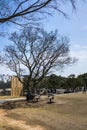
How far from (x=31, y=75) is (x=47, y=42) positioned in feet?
15.7

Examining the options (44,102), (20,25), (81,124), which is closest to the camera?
(20,25)

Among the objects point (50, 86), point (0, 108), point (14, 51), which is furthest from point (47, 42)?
point (50, 86)

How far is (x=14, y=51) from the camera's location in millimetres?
51562

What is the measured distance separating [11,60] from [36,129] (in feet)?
92.5

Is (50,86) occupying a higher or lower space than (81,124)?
higher

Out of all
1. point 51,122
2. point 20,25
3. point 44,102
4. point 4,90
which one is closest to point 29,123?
point 51,122

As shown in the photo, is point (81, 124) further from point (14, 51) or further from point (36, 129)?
point (14, 51)

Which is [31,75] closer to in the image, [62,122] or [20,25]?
[62,122]

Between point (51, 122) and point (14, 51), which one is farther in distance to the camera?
point (14, 51)

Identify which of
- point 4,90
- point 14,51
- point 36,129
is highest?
point 14,51

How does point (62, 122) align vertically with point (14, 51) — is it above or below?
below

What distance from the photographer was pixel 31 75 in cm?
5025

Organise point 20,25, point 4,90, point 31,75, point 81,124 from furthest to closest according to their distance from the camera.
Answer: point 4,90, point 31,75, point 81,124, point 20,25

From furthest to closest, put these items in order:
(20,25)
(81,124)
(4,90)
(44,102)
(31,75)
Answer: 1. (4,90)
2. (31,75)
3. (44,102)
4. (81,124)
5. (20,25)
